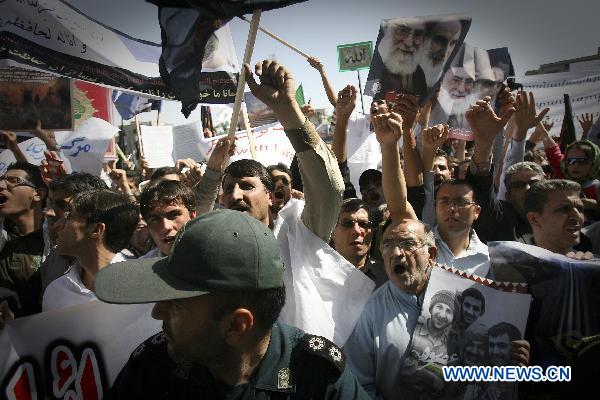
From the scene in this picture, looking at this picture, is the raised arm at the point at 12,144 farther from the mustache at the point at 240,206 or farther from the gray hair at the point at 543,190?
the gray hair at the point at 543,190

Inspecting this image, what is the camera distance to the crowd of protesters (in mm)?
2127

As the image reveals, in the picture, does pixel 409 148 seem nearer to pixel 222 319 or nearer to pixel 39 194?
pixel 222 319

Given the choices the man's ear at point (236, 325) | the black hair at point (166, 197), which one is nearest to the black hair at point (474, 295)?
the man's ear at point (236, 325)

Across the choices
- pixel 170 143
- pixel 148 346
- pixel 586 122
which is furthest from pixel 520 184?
pixel 170 143

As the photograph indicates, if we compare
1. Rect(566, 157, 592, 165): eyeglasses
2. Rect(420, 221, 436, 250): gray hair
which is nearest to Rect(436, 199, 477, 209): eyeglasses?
Rect(420, 221, 436, 250): gray hair

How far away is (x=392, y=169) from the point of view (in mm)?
2836

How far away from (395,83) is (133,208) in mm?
2343

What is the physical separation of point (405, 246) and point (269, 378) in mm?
1153

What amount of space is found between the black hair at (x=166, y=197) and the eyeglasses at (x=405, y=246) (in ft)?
3.77

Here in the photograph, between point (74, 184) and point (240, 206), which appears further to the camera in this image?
point (74, 184)

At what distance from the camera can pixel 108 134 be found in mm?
5598

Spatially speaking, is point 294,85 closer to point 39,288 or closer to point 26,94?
point 39,288

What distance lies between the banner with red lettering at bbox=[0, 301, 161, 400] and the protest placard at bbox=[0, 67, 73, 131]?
3.55m

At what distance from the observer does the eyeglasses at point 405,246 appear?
94.7 inches
